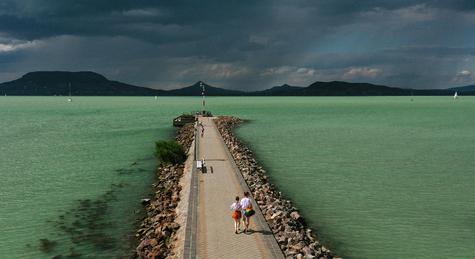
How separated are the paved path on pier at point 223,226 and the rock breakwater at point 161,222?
1562 mm

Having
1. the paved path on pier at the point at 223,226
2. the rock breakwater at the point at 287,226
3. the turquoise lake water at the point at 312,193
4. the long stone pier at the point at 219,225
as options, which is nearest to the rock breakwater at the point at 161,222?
the turquoise lake water at the point at 312,193

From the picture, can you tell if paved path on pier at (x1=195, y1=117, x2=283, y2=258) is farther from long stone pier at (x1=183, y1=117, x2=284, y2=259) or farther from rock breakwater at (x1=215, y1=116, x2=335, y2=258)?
rock breakwater at (x1=215, y1=116, x2=335, y2=258)

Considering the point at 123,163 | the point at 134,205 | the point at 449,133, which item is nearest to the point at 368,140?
the point at 449,133

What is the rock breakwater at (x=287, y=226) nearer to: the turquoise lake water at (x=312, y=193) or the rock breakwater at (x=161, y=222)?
the turquoise lake water at (x=312, y=193)

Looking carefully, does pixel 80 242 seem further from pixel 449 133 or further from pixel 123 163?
pixel 449 133

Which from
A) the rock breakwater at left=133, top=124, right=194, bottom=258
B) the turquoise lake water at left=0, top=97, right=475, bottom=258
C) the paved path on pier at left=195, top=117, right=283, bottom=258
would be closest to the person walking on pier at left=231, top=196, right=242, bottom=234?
the paved path on pier at left=195, top=117, right=283, bottom=258

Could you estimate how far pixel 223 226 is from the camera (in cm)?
1911

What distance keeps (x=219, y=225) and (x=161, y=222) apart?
4814 millimetres

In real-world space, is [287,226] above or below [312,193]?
above

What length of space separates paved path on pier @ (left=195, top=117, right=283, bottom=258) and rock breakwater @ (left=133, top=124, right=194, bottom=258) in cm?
156

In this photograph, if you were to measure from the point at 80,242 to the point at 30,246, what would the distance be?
2.41 m

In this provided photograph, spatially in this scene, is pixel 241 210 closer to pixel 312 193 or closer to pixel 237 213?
pixel 237 213

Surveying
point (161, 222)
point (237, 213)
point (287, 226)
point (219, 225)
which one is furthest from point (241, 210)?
point (161, 222)

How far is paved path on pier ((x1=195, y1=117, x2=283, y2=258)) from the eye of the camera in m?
16.4
